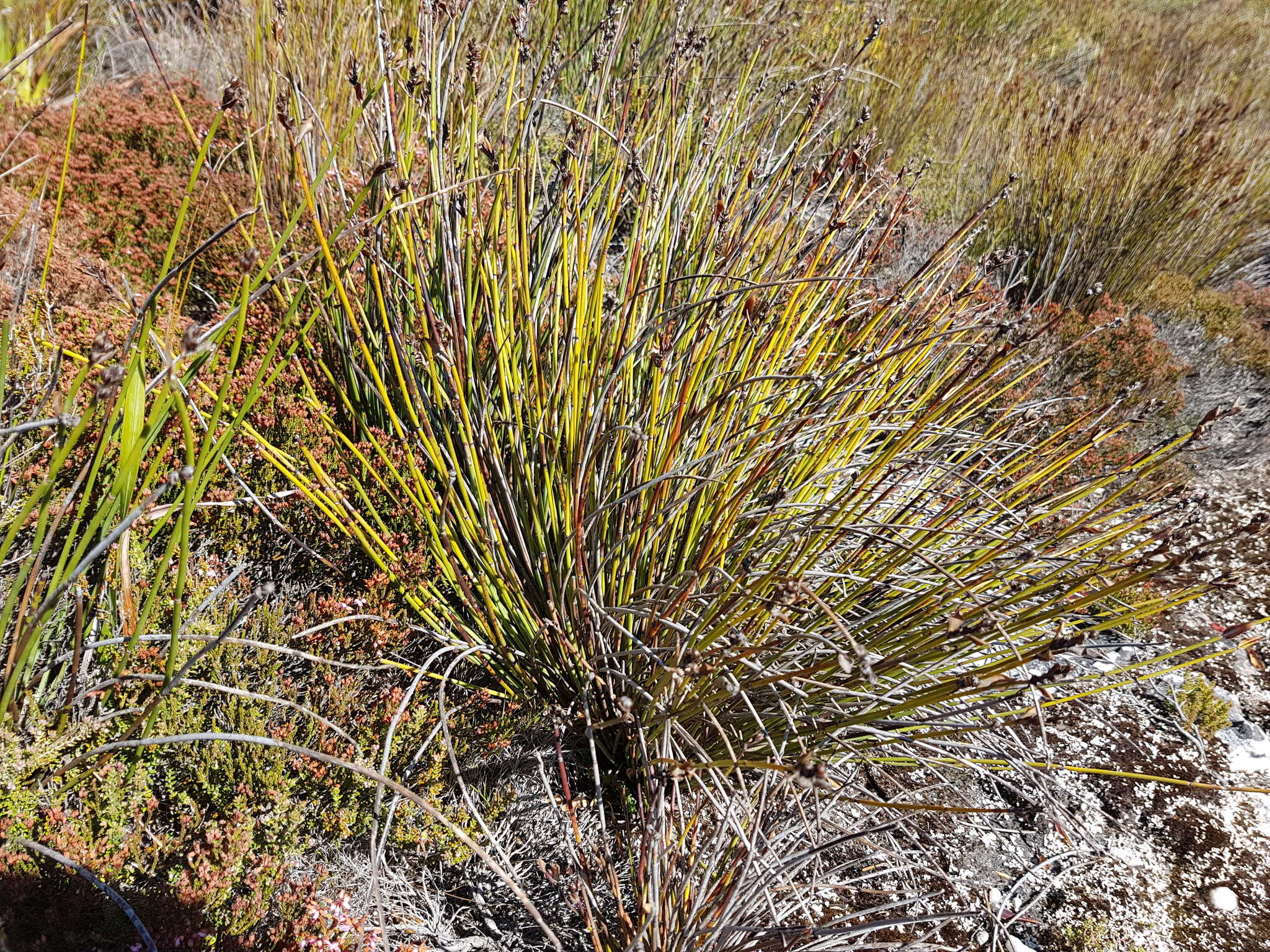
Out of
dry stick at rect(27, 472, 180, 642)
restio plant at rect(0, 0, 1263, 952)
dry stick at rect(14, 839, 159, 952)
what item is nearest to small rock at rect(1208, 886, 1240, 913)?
restio plant at rect(0, 0, 1263, 952)

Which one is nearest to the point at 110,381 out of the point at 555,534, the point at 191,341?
the point at 191,341

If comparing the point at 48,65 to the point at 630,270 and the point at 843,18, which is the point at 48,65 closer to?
the point at 630,270

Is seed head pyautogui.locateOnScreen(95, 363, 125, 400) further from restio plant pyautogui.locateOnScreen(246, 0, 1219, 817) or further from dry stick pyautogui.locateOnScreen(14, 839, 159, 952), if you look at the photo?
dry stick pyautogui.locateOnScreen(14, 839, 159, 952)

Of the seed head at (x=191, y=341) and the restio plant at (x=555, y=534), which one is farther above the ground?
the seed head at (x=191, y=341)

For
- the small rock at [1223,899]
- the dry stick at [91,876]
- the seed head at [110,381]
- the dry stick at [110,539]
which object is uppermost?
the seed head at [110,381]

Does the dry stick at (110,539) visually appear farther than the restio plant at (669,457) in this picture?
No

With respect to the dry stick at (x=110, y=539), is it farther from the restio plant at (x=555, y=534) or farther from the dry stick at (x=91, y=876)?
the dry stick at (x=91, y=876)

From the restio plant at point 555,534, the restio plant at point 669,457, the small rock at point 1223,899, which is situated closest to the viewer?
the restio plant at point 555,534

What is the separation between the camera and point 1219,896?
6.63 feet

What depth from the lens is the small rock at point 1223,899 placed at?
2.00 m

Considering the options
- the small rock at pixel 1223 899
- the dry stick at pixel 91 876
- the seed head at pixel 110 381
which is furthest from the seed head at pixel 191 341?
the small rock at pixel 1223 899

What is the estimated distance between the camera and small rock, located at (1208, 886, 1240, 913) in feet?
6.56

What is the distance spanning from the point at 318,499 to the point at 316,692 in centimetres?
46

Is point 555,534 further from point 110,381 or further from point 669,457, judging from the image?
point 110,381
